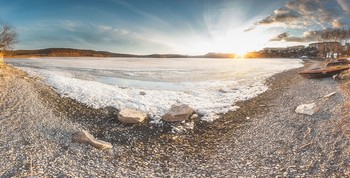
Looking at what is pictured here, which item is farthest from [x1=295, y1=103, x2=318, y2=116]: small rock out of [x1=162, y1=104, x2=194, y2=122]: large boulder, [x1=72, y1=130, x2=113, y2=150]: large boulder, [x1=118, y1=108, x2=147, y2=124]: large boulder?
[x1=72, y1=130, x2=113, y2=150]: large boulder

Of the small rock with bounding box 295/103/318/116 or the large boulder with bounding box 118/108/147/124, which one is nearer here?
the small rock with bounding box 295/103/318/116

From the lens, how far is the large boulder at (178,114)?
58.2ft

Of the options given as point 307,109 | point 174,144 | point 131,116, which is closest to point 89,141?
point 131,116

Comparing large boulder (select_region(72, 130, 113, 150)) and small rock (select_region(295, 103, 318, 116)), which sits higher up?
small rock (select_region(295, 103, 318, 116))

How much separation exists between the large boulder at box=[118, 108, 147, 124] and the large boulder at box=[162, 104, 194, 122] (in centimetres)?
153

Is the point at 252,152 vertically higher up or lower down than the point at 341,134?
lower down

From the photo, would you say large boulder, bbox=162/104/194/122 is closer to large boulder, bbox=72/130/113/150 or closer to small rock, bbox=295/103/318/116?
large boulder, bbox=72/130/113/150

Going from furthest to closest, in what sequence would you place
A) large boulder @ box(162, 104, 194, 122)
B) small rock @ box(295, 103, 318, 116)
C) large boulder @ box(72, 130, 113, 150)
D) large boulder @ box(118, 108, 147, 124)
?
large boulder @ box(162, 104, 194, 122) < large boulder @ box(118, 108, 147, 124) < small rock @ box(295, 103, 318, 116) < large boulder @ box(72, 130, 113, 150)

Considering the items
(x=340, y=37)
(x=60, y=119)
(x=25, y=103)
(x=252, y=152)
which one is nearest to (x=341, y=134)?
(x=252, y=152)

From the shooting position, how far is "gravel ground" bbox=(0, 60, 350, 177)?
1109 cm

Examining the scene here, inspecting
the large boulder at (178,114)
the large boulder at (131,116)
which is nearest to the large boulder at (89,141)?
the large boulder at (131,116)

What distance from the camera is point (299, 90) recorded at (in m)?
25.7

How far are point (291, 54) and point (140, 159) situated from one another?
676ft

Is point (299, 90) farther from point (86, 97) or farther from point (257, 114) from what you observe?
point (86, 97)
